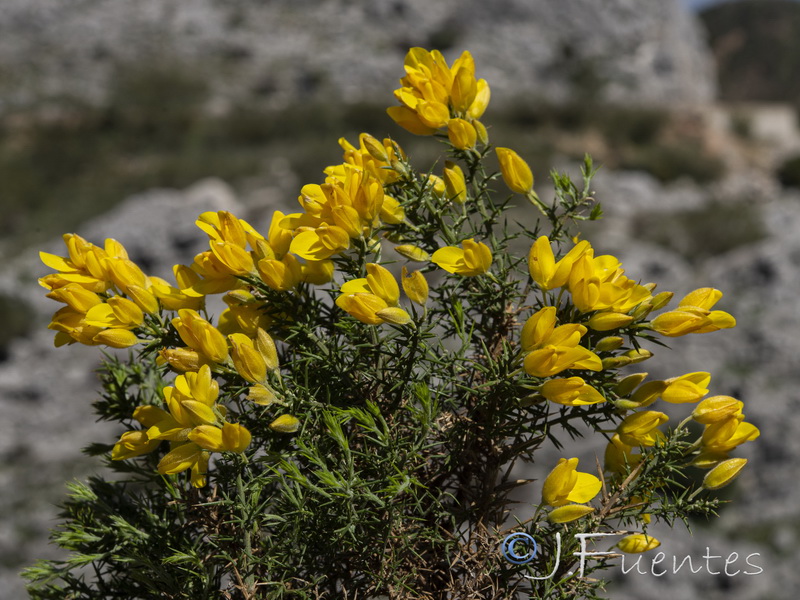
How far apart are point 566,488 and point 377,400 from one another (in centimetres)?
27

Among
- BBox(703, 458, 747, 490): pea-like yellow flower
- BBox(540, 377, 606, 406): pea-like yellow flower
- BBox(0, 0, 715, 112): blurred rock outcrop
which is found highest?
BBox(0, 0, 715, 112): blurred rock outcrop

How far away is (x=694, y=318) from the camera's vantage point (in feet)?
2.82

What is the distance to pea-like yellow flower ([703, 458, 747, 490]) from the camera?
0.91 meters

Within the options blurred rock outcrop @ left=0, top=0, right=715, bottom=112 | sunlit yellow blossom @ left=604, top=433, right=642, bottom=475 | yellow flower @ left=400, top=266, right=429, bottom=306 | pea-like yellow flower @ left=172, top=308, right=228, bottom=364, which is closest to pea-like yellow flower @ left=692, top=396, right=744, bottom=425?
sunlit yellow blossom @ left=604, top=433, right=642, bottom=475

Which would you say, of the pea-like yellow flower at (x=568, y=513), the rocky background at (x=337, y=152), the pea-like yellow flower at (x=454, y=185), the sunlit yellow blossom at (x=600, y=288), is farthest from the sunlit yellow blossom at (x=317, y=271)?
the rocky background at (x=337, y=152)

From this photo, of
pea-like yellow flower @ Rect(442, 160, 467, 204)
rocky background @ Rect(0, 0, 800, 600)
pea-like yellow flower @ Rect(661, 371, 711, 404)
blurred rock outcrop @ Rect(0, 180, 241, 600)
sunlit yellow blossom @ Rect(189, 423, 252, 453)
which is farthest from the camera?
rocky background @ Rect(0, 0, 800, 600)

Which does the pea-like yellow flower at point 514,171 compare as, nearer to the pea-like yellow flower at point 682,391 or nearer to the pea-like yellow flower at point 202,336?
the pea-like yellow flower at point 682,391

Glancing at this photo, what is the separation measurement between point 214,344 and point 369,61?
19.1 m

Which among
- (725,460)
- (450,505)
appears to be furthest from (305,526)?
(725,460)

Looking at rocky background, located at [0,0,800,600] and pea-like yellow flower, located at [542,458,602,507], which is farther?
rocky background, located at [0,0,800,600]

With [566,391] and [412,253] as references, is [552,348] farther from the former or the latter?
[412,253]

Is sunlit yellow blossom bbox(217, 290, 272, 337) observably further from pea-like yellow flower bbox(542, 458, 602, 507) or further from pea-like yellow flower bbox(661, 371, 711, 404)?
pea-like yellow flower bbox(661, 371, 711, 404)

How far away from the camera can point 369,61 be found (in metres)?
18.8

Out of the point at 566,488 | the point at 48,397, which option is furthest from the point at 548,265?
the point at 48,397
